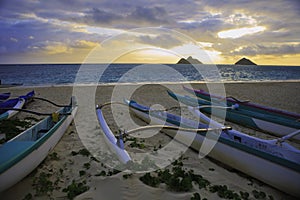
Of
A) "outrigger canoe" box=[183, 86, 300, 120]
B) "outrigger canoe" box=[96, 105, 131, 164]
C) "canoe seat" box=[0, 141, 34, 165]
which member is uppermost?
"outrigger canoe" box=[183, 86, 300, 120]

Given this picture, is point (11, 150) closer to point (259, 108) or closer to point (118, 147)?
point (118, 147)

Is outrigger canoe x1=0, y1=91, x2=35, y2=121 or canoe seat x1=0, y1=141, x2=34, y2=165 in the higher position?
canoe seat x1=0, y1=141, x2=34, y2=165

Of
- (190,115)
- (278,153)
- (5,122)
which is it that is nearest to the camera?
(278,153)

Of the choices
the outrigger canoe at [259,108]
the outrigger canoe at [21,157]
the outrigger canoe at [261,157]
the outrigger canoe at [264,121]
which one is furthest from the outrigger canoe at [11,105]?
the outrigger canoe at [259,108]

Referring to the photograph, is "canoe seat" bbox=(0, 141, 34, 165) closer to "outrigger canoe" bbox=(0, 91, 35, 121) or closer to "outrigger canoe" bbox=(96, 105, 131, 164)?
"outrigger canoe" bbox=(96, 105, 131, 164)

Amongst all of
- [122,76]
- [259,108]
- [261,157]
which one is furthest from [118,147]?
[122,76]

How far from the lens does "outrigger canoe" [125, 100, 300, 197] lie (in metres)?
2.50

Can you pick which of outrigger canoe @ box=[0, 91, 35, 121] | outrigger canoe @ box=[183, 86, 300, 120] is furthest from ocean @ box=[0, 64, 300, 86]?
outrigger canoe @ box=[183, 86, 300, 120]

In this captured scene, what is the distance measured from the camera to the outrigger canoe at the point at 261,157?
2.50m

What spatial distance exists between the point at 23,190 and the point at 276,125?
5.08 meters

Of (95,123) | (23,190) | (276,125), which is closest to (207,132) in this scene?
(276,125)

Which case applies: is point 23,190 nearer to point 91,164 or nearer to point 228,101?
point 91,164

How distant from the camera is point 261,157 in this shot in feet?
8.95

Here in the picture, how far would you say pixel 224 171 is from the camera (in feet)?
10.2
